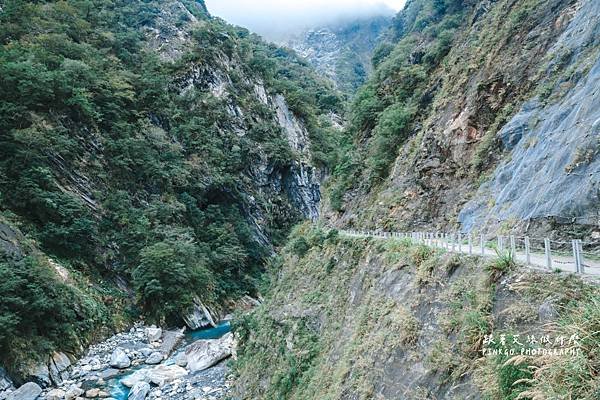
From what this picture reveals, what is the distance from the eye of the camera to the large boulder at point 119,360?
67.6 feet

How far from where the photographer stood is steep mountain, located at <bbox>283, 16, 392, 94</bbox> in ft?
401

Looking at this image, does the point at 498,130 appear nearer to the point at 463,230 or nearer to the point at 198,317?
the point at 463,230

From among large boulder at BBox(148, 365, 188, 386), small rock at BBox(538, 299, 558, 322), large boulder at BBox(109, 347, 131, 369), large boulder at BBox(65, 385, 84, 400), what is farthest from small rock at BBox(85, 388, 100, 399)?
small rock at BBox(538, 299, 558, 322)

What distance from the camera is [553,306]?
475 cm

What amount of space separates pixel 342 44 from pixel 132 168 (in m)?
121

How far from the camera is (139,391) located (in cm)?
1733

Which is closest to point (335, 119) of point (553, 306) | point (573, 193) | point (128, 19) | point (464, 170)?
point (128, 19)

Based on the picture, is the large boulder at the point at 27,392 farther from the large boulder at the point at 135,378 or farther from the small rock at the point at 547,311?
the small rock at the point at 547,311

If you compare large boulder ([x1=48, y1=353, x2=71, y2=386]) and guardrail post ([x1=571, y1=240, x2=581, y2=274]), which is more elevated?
guardrail post ([x1=571, y1=240, x2=581, y2=274])

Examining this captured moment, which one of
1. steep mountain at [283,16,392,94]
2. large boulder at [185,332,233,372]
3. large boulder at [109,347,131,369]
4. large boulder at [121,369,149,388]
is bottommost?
large boulder at [185,332,233,372]

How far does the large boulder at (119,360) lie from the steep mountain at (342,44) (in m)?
106

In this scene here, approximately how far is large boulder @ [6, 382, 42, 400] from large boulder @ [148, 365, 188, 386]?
4652 millimetres

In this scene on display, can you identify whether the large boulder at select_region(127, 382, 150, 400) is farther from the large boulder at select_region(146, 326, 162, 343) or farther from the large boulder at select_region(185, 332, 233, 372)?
the large boulder at select_region(146, 326, 162, 343)

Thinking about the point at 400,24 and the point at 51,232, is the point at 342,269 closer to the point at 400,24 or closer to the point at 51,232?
the point at 51,232
